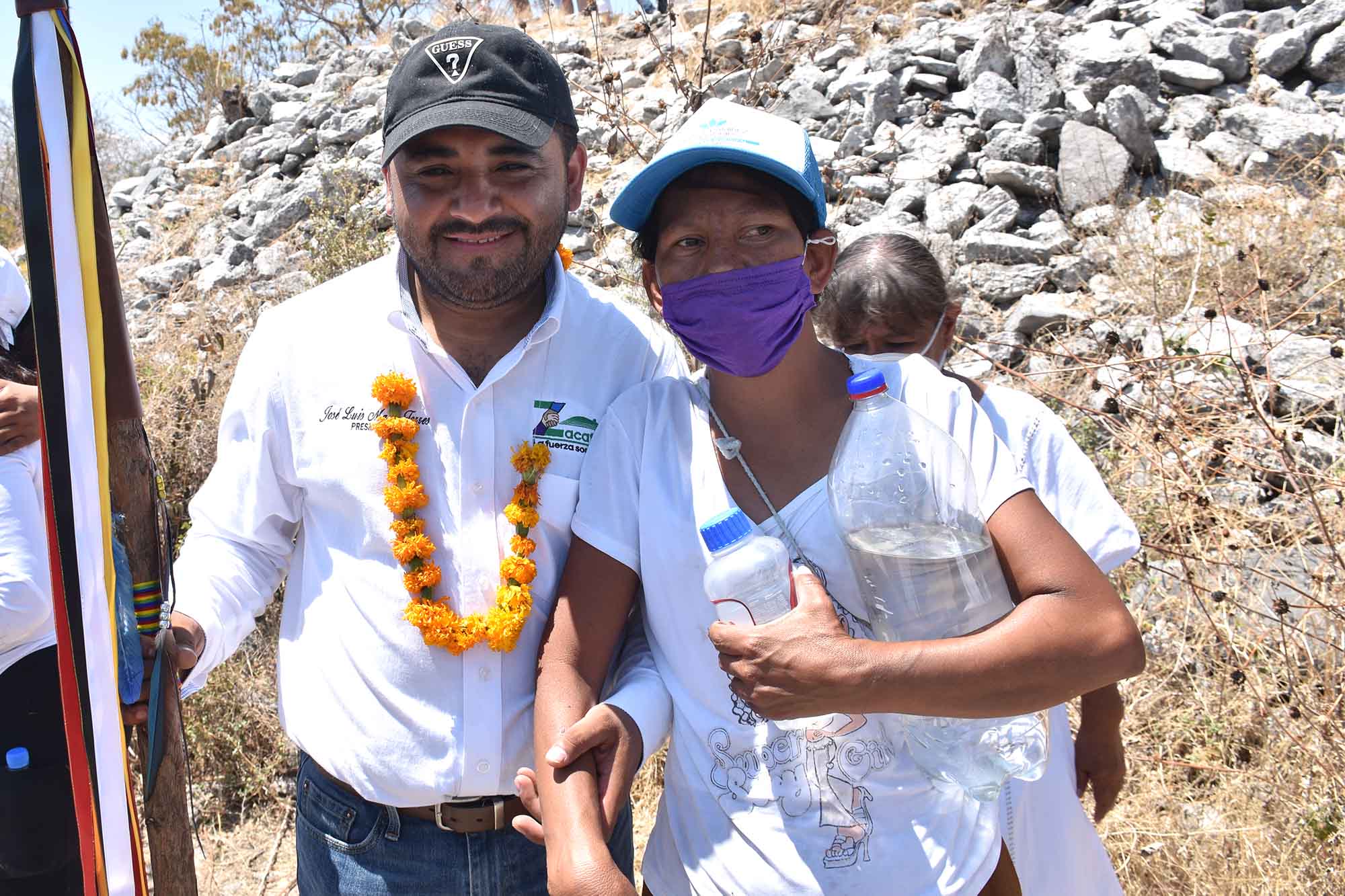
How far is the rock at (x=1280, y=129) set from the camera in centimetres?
715

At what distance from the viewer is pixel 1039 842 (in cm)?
191

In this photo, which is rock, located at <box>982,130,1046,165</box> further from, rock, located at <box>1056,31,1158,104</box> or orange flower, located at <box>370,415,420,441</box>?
orange flower, located at <box>370,415,420,441</box>

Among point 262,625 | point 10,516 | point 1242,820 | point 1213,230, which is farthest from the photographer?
point 1213,230

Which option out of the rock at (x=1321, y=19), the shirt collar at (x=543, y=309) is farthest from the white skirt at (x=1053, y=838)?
the rock at (x=1321, y=19)

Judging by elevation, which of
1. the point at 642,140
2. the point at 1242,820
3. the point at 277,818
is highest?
the point at 642,140

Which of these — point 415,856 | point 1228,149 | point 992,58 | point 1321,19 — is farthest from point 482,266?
point 1321,19


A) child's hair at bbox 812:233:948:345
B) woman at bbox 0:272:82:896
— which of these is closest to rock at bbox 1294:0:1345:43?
child's hair at bbox 812:233:948:345

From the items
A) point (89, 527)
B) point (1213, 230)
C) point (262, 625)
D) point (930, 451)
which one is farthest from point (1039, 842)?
point (1213, 230)

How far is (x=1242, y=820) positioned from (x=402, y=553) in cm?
301

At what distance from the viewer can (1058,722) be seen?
212 cm

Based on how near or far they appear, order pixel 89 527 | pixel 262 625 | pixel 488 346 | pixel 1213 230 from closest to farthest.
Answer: pixel 89 527, pixel 488 346, pixel 262 625, pixel 1213 230

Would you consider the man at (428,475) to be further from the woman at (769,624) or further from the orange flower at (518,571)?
the woman at (769,624)

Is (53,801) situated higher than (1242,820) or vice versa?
(53,801)

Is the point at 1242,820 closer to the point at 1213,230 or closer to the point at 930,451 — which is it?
the point at 930,451
